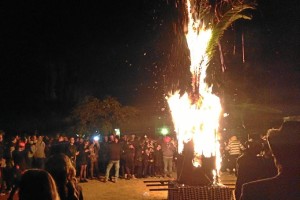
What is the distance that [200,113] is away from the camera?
1045cm

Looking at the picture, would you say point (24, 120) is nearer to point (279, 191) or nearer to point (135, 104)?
point (135, 104)

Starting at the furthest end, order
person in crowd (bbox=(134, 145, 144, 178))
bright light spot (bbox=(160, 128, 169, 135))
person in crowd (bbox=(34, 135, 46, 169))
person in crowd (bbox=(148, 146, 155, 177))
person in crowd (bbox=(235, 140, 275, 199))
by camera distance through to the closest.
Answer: bright light spot (bbox=(160, 128, 169, 135)) → person in crowd (bbox=(148, 146, 155, 177)) → person in crowd (bbox=(134, 145, 144, 178)) → person in crowd (bbox=(34, 135, 46, 169)) → person in crowd (bbox=(235, 140, 275, 199))

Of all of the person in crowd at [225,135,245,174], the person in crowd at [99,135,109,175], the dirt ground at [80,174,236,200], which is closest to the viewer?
the dirt ground at [80,174,236,200]

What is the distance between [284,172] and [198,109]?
7748 millimetres

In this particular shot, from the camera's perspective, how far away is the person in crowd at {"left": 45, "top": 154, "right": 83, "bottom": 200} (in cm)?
429

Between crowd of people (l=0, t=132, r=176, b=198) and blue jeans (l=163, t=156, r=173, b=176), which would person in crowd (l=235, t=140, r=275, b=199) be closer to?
crowd of people (l=0, t=132, r=176, b=198)

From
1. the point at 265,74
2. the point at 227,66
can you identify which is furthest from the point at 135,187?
the point at 265,74

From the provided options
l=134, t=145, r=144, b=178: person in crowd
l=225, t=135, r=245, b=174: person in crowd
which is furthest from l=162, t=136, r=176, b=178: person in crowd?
l=225, t=135, r=245, b=174: person in crowd

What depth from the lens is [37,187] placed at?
3.03m

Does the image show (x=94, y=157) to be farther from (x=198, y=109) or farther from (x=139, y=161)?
(x=198, y=109)

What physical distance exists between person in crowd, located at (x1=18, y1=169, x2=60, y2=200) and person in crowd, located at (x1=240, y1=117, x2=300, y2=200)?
1490 mm

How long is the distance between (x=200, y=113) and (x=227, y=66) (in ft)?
63.7

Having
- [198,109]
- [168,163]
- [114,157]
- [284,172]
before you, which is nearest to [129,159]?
[114,157]

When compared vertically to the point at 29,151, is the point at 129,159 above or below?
below
